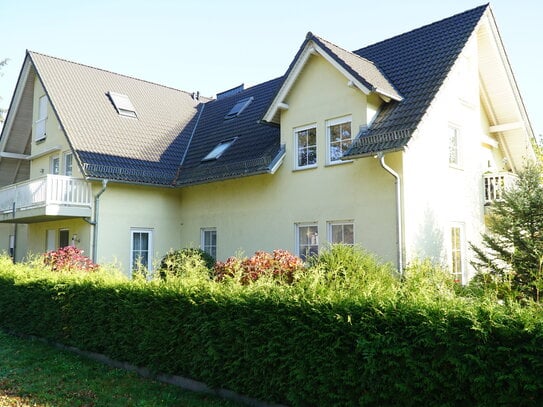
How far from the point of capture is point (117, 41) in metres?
12.8

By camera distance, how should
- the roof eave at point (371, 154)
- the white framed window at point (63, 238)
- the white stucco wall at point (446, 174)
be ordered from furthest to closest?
the white framed window at point (63, 238), the white stucco wall at point (446, 174), the roof eave at point (371, 154)

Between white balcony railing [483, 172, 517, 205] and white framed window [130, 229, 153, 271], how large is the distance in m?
11.6

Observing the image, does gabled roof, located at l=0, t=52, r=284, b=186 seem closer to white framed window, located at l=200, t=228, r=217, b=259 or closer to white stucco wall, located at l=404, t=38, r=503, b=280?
white framed window, located at l=200, t=228, r=217, b=259

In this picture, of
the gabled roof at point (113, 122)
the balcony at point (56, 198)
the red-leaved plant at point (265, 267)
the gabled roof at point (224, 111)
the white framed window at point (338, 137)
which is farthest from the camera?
the gabled roof at point (113, 122)

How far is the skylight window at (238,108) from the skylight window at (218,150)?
6.49 feet

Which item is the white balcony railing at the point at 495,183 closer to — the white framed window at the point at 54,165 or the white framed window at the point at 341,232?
the white framed window at the point at 341,232

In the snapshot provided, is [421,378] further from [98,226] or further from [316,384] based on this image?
[98,226]

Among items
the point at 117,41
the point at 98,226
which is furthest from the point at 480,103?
the point at 98,226

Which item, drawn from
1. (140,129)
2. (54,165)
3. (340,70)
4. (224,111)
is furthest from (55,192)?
A: (340,70)

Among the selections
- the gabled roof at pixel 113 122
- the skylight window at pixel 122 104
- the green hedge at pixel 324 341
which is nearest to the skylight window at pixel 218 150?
the gabled roof at pixel 113 122

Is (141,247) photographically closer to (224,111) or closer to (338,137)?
(224,111)

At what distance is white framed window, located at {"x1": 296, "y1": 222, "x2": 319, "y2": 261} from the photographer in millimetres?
14335

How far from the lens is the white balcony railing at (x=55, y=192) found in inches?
640

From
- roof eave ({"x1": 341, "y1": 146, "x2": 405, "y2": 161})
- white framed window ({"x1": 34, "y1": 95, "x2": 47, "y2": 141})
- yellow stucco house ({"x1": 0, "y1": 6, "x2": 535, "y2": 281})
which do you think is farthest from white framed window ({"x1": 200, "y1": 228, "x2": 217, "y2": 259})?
white framed window ({"x1": 34, "y1": 95, "x2": 47, "y2": 141})
